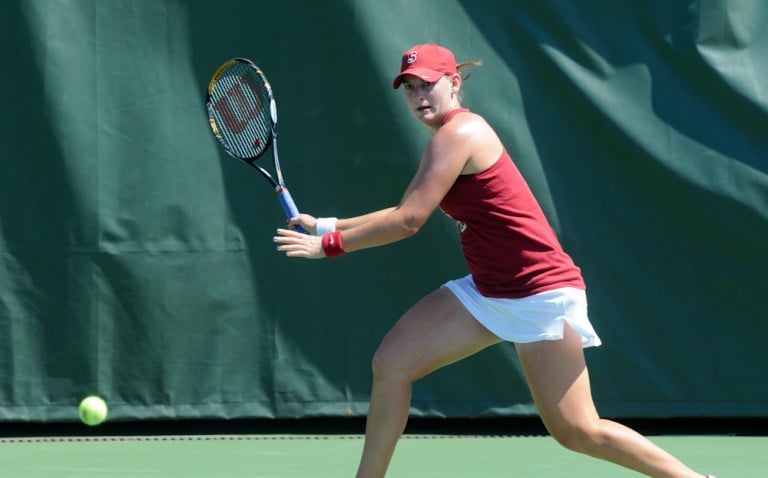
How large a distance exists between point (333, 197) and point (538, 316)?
6.98 ft

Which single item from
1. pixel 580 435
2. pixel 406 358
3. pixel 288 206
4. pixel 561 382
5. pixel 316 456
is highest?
pixel 288 206

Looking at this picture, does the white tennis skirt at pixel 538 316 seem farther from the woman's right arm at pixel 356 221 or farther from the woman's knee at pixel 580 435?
the woman's right arm at pixel 356 221

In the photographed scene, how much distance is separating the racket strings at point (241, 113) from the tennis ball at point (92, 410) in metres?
1.63

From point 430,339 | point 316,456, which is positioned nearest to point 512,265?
point 430,339

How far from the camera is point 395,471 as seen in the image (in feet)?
15.5

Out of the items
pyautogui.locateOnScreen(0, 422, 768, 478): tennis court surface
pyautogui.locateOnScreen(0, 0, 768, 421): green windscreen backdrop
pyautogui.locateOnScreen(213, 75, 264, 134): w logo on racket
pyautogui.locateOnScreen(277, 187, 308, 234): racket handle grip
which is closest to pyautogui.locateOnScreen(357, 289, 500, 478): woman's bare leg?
pyautogui.locateOnScreen(277, 187, 308, 234): racket handle grip

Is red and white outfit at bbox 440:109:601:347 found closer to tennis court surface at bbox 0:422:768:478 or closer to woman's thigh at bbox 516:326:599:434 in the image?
woman's thigh at bbox 516:326:599:434

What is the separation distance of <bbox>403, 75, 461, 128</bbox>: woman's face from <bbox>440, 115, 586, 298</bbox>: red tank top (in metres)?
0.19

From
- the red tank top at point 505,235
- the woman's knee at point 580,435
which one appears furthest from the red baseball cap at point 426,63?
the woman's knee at point 580,435

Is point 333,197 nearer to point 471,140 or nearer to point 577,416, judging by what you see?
point 471,140

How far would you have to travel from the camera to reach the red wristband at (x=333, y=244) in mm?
3406

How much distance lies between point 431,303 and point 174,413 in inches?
89.8

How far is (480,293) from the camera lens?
141 inches

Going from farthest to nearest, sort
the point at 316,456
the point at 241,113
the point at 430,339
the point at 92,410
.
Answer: the point at 92,410 < the point at 316,456 < the point at 241,113 < the point at 430,339
